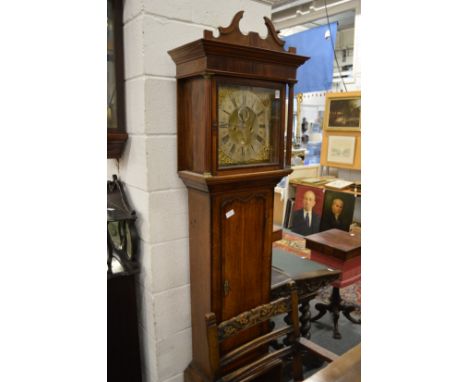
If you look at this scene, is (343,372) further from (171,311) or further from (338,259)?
Result: (338,259)

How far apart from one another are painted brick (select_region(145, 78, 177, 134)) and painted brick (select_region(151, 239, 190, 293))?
0.44m

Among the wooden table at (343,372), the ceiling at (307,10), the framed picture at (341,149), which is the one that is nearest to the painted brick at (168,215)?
the wooden table at (343,372)

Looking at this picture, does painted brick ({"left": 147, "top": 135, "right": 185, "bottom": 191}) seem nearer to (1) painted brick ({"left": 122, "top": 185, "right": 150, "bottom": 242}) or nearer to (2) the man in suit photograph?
(1) painted brick ({"left": 122, "top": 185, "right": 150, "bottom": 242})

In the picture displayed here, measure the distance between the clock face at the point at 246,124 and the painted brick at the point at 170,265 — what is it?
0.41 m

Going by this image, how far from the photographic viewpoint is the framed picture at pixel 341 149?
4465 mm

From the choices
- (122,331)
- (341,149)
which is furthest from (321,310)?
(341,149)

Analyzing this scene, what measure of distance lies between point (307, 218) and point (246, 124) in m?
3.61

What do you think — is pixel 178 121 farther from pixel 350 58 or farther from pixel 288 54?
pixel 350 58

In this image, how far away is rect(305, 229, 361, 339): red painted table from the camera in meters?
2.43

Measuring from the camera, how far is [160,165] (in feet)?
4.30

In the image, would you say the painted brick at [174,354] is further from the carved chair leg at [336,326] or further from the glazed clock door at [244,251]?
the carved chair leg at [336,326]
